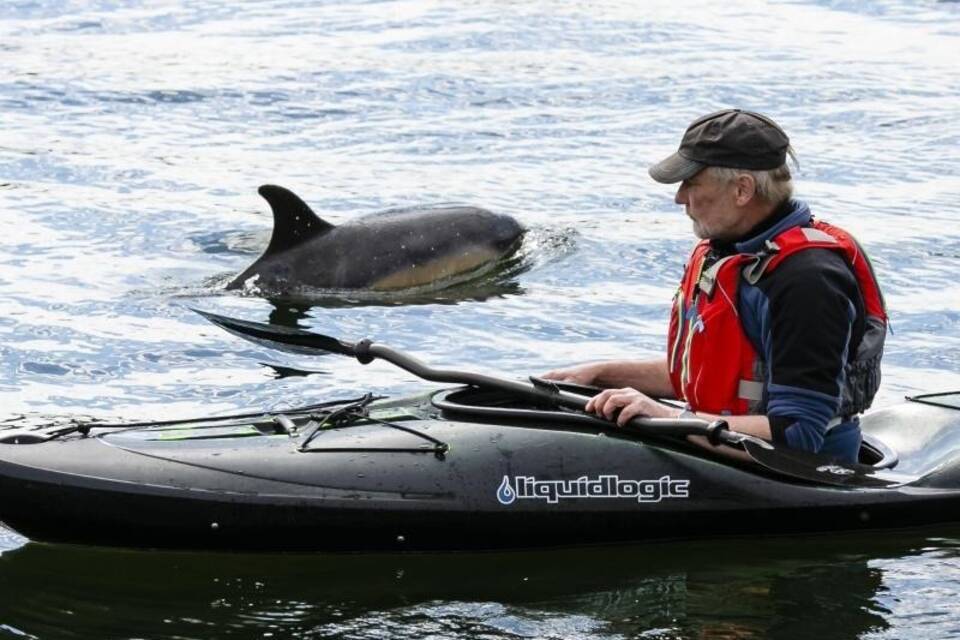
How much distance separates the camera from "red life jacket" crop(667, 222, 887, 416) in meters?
6.48

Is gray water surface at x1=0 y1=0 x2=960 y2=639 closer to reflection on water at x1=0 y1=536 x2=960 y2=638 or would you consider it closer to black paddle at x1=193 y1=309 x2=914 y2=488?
reflection on water at x1=0 y1=536 x2=960 y2=638

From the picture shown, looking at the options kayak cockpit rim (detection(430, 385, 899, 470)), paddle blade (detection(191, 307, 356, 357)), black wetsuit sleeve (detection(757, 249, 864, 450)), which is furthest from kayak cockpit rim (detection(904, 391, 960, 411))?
paddle blade (detection(191, 307, 356, 357))

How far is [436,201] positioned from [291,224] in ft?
8.26

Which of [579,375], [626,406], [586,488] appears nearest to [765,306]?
[626,406]

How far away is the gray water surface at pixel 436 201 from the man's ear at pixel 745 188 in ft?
4.41

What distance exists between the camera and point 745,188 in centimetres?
652

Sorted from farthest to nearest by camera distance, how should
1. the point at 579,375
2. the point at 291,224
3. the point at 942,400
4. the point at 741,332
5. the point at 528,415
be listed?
the point at 291,224, the point at 942,400, the point at 579,375, the point at 528,415, the point at 741,332

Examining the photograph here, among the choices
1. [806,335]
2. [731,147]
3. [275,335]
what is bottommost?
[275,335]

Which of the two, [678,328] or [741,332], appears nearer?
[741,332]

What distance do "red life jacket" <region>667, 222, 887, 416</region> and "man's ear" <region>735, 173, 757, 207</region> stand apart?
18cm

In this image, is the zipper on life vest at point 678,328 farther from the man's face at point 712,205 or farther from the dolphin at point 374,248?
the dolphin at point 374,248

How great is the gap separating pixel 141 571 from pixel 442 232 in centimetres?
536

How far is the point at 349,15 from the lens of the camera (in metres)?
21.6

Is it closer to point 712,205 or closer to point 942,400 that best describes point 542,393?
point 712,205
